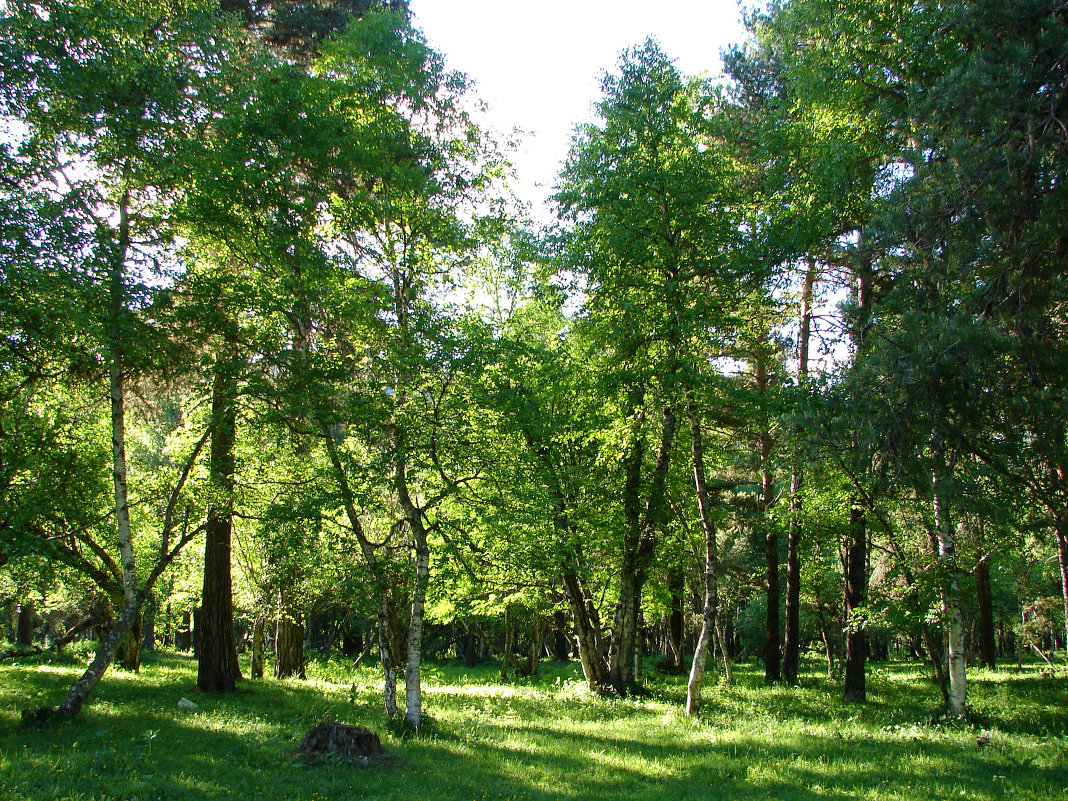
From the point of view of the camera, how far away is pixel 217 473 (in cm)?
1205

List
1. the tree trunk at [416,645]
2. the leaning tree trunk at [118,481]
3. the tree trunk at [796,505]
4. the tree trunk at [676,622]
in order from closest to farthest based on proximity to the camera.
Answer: the leaning tree trunk at [118,481], the tree trunk at [416,645], the tree trunk at [796,505], the tree trunk at [676,622]

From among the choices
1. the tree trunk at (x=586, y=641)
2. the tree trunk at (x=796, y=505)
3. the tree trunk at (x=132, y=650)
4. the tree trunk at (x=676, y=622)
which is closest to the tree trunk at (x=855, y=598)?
the tree trunk at (x=796, y=505)

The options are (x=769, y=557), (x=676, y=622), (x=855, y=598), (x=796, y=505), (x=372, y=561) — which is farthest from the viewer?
(x=676, y=622)

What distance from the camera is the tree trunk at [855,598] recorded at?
13969mm

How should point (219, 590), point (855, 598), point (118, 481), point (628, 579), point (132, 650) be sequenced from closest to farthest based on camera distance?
1. point (118, 481)
2. point (219, 590)
3. point (855, 598)
4. point (628, 579)
5. point (132, 650)

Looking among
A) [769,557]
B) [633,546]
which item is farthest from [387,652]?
[769,557]

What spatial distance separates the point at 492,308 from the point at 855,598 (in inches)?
446

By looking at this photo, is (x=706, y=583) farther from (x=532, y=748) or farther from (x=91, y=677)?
(x=91, y=677)

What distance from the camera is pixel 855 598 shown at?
1505 cm

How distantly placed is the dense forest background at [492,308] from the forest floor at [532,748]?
1241 millimetres

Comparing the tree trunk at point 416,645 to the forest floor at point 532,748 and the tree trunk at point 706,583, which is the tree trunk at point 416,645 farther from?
the tree trunk at point 706,583

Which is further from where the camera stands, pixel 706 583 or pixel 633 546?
pixel 633 546

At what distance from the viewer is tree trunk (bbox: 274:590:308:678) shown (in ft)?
62.4

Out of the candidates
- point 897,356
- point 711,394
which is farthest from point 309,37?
point 897,356
